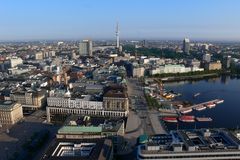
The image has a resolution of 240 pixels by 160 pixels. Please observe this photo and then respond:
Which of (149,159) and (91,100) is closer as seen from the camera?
(149,159)

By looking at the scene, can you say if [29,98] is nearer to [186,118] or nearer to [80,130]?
[80,130]

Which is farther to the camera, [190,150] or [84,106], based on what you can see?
[84,106]

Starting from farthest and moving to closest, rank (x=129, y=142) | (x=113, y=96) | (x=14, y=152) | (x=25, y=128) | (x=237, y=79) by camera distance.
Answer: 1. (x=237, y=79)
2. (x=113, y=96)
3. (x=25, y=128)
4. (x=129, y=142)
5. (x=14, y=152)

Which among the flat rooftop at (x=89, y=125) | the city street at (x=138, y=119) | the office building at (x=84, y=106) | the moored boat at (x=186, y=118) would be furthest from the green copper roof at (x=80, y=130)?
the moored boat at (x=186, y=118)

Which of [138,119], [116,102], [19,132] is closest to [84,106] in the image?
[116,102]

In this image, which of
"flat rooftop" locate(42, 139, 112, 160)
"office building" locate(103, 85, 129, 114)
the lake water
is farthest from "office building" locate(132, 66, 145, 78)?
"flat rooftop" locate(42, 139, 112, 160)

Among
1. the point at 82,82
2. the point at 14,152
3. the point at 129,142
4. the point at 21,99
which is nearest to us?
the point at 14,152

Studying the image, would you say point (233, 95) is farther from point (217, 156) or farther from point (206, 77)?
point (217, 156)

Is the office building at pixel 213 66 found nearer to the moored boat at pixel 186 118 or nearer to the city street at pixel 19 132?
the moored boat at pixel 186 118

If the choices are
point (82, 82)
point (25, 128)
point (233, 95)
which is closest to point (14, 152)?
point (25, 128)
